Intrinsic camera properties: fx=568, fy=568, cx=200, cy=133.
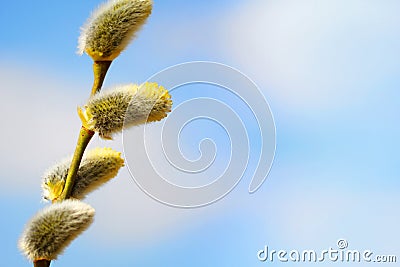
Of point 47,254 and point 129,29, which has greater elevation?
point 129,29

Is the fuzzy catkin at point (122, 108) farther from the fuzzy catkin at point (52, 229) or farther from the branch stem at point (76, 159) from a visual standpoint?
the fuzzy catkin at point (52, 229)

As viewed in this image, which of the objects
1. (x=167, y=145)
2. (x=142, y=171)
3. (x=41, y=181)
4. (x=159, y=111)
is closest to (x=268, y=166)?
(x=167, y=145)

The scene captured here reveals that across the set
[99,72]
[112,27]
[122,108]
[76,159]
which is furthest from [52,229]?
[112,27]

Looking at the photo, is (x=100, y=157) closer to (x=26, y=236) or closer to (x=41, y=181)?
(x=41, y=181)

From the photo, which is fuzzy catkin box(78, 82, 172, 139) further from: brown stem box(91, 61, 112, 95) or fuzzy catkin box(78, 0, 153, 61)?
fuzzy catkin box(78, 0, 153, 61)

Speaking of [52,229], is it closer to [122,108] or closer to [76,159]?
[76,159]

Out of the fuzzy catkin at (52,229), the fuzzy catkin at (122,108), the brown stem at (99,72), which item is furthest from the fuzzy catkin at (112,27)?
the fuzzy catkin at (52,229)
